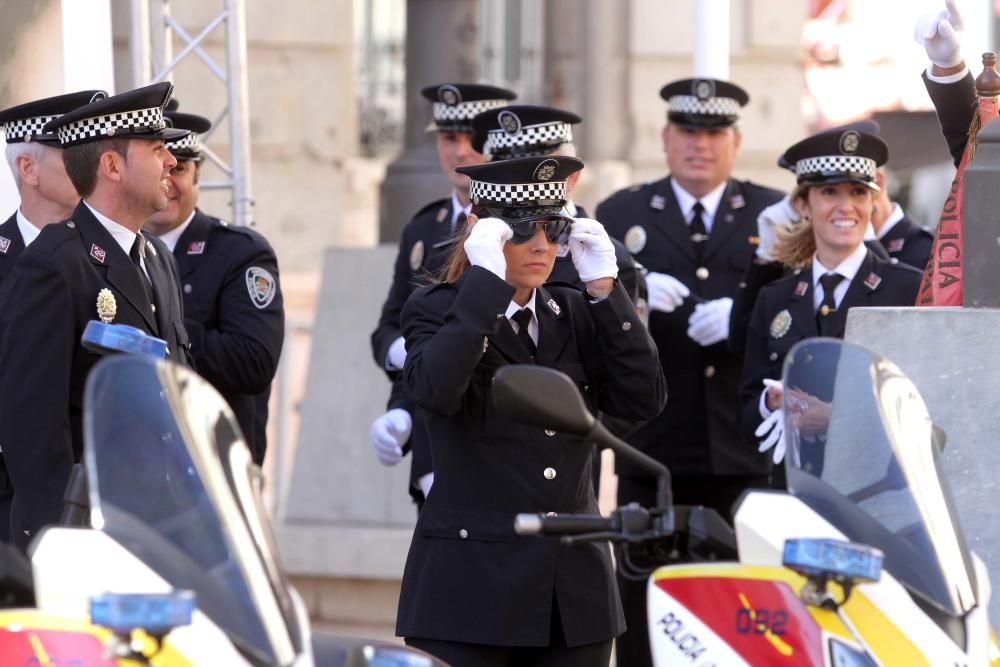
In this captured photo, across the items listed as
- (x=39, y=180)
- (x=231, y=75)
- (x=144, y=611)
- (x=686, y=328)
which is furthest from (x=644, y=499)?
(x=144, y=611)

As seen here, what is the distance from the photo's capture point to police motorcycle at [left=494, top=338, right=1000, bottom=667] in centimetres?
252

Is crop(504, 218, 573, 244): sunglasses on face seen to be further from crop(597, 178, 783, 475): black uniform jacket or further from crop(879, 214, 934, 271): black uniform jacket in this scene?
crop(879, 214, 934, 271): black uniform jacket

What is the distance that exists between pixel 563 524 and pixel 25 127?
7.75ft

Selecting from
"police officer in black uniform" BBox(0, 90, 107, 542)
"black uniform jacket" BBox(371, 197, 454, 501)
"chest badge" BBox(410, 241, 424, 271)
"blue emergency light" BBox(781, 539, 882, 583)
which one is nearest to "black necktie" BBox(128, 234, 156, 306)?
"police officer in black uniform" BBox(0, 90, 107, 542)

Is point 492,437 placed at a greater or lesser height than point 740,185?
lesser

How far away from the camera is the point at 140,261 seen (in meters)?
4.06

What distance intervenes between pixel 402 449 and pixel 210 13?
5.14 metres

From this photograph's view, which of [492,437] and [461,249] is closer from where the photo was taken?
[492,437]

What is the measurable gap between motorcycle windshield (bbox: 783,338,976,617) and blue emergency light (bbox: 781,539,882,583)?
14 centimetres

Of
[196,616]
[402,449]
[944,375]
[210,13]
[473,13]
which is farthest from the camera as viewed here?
[210,13]

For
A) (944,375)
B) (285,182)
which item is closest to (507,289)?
(944,375)

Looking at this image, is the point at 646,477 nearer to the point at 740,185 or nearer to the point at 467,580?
the point at 740,185

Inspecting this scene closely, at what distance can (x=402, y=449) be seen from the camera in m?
5.18

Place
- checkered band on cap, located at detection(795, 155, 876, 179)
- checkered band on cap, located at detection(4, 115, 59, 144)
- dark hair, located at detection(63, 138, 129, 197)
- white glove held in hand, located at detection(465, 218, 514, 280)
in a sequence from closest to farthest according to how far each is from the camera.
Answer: white glove held in hand, located at detection(465, 218, 514, 280)
dark hair, located at detection(63, 138, 129, 197)
checkered band on cap, located at detection(4, 115, 59, 144)
checkered band on cap, located at detection(795, 155, 876, 179)
